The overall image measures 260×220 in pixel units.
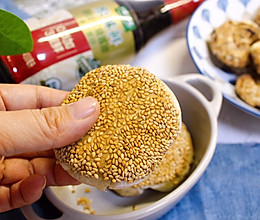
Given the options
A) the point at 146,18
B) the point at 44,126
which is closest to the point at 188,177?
the point at 44,126

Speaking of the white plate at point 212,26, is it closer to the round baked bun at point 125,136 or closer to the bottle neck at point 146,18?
the bottle neck at point 146,18

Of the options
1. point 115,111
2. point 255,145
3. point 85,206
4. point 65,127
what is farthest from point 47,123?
point 255,145

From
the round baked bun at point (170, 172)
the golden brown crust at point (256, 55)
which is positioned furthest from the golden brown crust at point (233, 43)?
the round baked bun at point (170, 172)

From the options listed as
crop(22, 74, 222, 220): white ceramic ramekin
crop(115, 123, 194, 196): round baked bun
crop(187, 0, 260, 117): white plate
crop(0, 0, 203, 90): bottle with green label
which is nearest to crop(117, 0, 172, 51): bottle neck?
crop(0, 0, 203, 90): bottle with green label

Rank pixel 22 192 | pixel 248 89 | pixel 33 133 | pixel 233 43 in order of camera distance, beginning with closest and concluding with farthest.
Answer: pixel 33 133
pixel 22 192
pixel 248 89
pixel 233 43

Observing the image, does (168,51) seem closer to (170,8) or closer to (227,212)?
(170,8)

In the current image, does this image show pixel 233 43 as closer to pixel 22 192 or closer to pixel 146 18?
pixel 146 18
